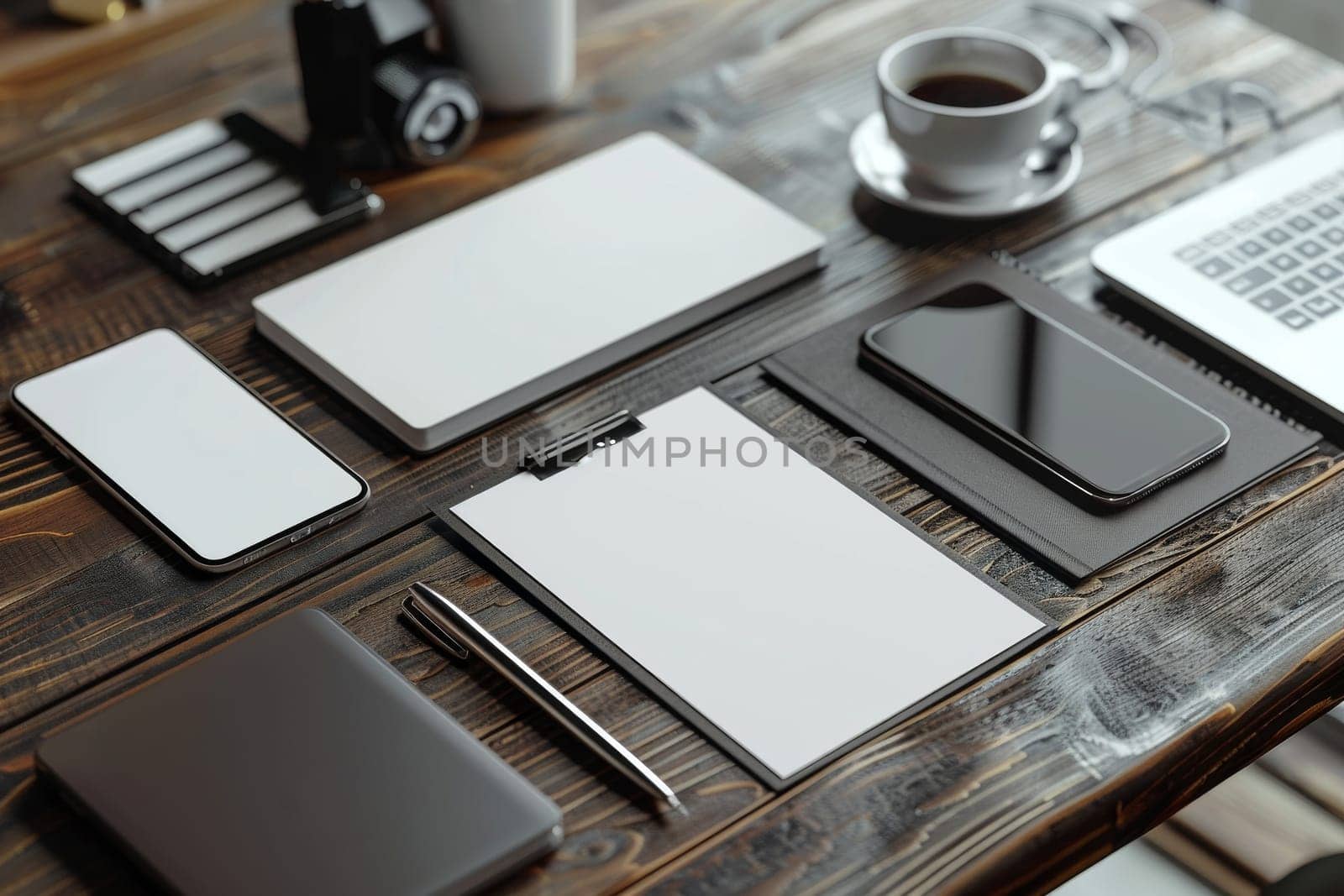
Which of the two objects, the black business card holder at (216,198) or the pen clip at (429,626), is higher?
the black business card holder at (216,198)

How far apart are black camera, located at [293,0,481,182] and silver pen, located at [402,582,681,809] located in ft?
1.44

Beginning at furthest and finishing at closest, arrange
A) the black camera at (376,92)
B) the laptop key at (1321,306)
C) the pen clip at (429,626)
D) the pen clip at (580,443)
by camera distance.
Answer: the black camera at (376,92)
the laptop key at (1321,306)
the pen clip at (580,443)
the pen clip at (429,626)

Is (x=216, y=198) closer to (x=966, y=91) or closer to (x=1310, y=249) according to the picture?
(x=966, y=91)

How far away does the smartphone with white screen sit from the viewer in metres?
0.83

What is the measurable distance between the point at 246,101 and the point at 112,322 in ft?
1.01

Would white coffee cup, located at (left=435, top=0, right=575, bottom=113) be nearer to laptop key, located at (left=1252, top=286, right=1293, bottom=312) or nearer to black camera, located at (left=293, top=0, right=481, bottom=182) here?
black camera, located at (left=293, top=0, right=481, bottom=182)

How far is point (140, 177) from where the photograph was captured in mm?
1116

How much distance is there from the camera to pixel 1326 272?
1.01 metres

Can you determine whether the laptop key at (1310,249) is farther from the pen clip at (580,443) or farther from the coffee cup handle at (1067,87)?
the pen clip at (580,443)

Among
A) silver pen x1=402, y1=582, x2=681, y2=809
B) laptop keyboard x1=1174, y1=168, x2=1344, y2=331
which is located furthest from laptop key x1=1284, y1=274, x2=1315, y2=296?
silver pen x1=402, y1=582, x2=681, y2=809

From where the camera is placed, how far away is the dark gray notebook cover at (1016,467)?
0.84 metres

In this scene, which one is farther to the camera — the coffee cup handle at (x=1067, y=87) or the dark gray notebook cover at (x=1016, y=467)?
the coffee cup handle at (x=1067, y=87)

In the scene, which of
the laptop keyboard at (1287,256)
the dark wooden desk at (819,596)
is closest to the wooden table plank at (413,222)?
the dark wooden desk at (819,596)

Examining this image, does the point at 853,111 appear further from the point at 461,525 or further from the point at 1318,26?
the point at 1318,26
